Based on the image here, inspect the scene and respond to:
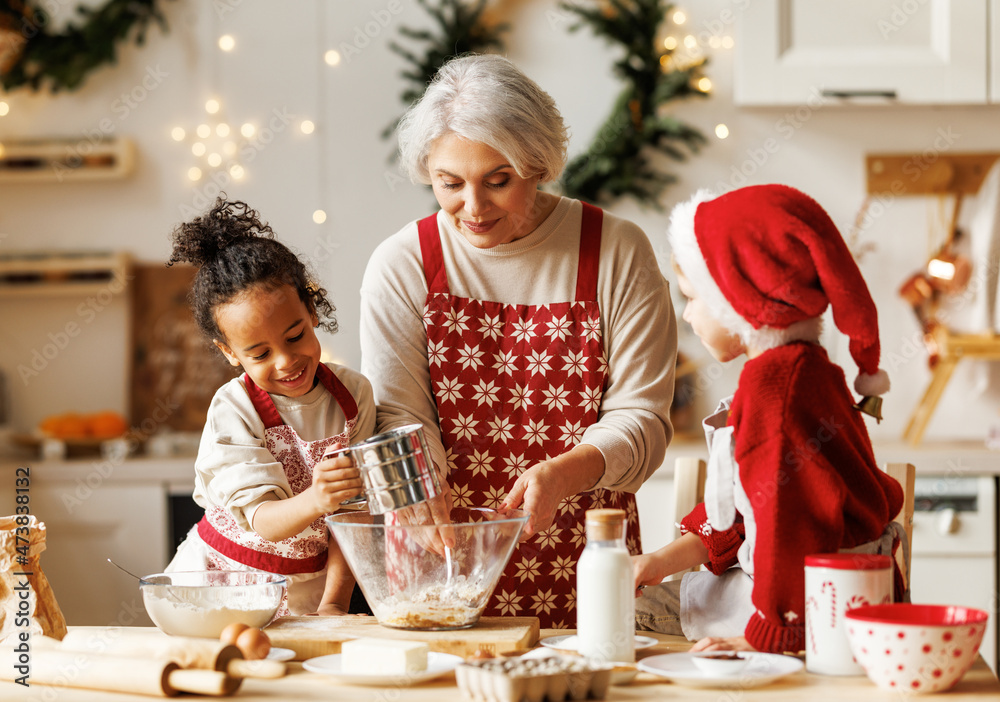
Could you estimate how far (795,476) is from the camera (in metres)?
0.95

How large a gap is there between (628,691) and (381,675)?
22 cm

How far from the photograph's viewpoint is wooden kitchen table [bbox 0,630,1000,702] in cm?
85

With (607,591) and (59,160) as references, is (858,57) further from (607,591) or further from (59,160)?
(59,160)

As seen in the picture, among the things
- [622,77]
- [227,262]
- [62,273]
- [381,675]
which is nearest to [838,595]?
[381,675]

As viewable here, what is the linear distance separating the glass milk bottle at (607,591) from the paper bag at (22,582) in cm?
55

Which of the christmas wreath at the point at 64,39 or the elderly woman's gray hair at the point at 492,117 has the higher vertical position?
the christmas wreath at the point at 64,39

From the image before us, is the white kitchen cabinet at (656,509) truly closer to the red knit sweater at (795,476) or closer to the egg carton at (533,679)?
the red knit sweater at (795,476)

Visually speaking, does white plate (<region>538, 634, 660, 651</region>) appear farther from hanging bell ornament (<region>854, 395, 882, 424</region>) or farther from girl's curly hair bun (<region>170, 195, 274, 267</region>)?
girl's curly hair bun (<region>170, 195, 274, 267</region>)

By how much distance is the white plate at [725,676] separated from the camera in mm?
865

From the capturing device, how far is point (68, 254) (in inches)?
114

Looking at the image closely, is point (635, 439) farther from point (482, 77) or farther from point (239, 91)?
point (239, 91)

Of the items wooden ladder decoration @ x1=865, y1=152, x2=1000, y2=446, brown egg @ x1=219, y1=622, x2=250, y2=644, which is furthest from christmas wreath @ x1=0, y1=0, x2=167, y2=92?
brown egg @ x1=219, y1=622, x2=250, y2=644
